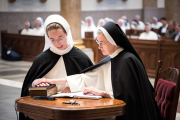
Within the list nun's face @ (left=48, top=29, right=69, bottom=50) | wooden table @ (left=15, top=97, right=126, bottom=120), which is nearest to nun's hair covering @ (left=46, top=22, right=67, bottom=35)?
nun's face @ (left=48, top=29, right=69, bottom=50)

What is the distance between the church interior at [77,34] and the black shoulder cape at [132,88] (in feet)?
2.57

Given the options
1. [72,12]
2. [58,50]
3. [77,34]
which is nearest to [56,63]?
[58,50]

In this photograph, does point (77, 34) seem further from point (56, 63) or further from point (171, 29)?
point (56, 63)

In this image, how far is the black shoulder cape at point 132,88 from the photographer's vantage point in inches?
98.8

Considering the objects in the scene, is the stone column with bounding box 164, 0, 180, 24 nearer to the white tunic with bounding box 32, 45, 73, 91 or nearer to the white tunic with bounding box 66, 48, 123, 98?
the white tunic with bounding box 32, 45, 73, 91

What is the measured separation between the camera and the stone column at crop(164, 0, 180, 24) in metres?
17.0

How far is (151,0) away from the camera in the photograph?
75.4 feet

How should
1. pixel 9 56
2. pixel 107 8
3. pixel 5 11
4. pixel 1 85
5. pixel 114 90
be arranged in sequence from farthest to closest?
pixel 107 8 → pixel 5 11 → pixel 9 56 → pixel 1 85 → pixel 114 90

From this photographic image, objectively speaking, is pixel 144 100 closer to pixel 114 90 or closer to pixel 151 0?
pixel 114 90

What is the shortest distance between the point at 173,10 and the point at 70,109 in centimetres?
1626

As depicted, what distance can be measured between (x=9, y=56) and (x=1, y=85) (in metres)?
5.16

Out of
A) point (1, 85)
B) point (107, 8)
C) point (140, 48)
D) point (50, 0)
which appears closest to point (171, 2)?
point (107, 8)

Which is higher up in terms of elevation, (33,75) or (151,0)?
(151,0)

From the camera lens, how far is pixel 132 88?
2.54 meters
